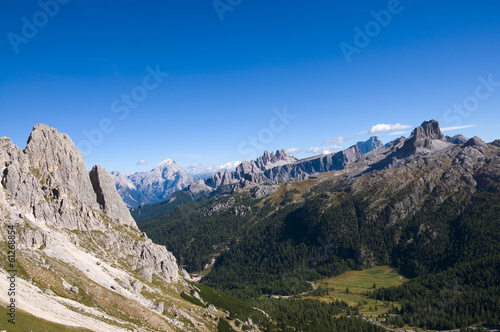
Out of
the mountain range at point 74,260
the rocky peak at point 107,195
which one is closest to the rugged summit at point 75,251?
the mountain range at point 74,260

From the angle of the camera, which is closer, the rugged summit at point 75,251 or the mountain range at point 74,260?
the mountain range at point 74,260

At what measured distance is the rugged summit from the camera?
75250mm

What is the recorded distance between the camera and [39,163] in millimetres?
128000

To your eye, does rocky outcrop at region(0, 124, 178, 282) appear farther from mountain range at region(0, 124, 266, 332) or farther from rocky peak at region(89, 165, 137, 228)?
mountain range at region(0, 124, 266, 332)

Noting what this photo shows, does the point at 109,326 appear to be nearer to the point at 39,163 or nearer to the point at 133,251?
the point at 133,251

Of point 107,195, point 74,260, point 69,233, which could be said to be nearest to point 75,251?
point 74,260

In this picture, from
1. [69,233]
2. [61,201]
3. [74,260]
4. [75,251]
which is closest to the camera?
[74,260]

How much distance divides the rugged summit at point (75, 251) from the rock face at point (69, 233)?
286 millimetres

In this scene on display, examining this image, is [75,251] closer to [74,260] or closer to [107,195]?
[74,260]

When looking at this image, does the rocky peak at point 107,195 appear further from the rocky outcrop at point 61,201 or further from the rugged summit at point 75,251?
the rugged summit at point 75,251

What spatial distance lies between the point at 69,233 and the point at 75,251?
1369 centimetres

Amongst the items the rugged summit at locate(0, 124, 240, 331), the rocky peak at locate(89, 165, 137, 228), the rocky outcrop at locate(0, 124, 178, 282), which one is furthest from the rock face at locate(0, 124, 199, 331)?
the rocky peak at locate(89, 165, 137, 228)

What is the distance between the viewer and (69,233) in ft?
380

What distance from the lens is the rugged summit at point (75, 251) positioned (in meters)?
75.2
